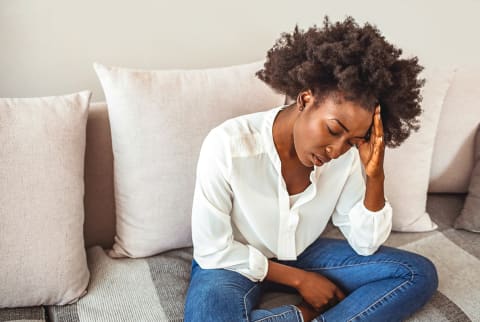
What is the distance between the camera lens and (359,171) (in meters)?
Result: 1.37

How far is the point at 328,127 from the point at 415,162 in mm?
623

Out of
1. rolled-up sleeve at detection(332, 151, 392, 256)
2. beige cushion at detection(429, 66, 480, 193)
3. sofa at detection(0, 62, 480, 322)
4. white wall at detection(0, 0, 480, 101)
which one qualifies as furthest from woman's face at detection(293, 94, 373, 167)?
beige cushion at detection(429, 66, 480, 193)

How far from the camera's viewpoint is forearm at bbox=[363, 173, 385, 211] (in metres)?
1.28

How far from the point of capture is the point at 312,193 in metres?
1.30

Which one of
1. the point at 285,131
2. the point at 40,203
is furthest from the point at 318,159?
the point at 40,203

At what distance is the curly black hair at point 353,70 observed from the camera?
1.05 m

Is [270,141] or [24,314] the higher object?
[270,141]

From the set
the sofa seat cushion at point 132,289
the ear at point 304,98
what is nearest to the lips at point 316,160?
the ear at point 304,98

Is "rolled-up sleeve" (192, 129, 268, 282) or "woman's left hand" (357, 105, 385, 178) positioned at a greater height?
"woman's left hand" (357, 105, 385, 178)

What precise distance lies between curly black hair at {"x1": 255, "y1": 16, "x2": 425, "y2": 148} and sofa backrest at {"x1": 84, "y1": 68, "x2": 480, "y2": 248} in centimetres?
52

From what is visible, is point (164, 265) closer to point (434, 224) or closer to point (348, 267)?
point (348, 267)

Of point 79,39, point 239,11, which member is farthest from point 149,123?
point 239,11

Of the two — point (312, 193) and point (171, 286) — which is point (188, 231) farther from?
point (312, 193)

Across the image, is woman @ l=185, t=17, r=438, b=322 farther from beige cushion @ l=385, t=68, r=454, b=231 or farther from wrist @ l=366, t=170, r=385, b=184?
beige cushion @ l=385, t=68, r=454, b=231
